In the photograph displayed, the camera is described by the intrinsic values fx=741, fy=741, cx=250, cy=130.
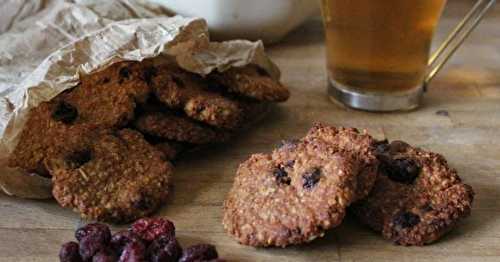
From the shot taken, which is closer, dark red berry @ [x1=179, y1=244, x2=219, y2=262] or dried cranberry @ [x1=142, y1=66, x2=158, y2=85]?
dark red berry @ [x1=179, y1=244, x2=219, y2=262]

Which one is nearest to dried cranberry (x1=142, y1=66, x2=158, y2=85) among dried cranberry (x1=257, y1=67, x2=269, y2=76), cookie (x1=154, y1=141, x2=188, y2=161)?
cookie (x1=154, y1=141, x2=188, y2=161)

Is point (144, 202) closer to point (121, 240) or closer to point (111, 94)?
point (121, 240)

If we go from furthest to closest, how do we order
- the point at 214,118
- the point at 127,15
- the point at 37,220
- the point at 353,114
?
the point at 127,15
the point at 353,114
the point at 214,118
the point at 37,220

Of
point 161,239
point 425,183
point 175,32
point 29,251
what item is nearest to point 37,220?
point 29,251

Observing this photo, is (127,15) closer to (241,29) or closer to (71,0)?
(71,0)

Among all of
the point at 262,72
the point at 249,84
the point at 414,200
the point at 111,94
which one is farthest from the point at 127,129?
the point at 414,200

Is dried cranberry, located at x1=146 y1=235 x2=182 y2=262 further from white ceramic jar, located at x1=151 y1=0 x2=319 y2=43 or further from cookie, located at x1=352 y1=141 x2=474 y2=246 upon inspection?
white ceramic jar, located at x1=151 y1=0 x2=319 y2=43
